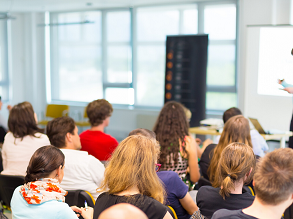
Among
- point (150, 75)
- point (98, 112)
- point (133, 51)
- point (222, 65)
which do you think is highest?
point (133, 51)

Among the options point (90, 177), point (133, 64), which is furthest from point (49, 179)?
point (133, 64)

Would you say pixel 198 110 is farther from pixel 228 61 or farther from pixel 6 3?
pixel 6 3

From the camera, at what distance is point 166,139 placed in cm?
264

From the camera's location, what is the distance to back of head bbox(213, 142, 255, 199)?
1.64m

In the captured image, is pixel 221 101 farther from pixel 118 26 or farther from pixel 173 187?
pixel 173 187

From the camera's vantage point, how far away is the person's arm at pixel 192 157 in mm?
2605

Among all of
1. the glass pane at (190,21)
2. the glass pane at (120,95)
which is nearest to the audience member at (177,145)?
the glass pane at (190,21)

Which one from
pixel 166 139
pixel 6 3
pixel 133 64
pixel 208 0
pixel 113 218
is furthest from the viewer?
pixel 133 64

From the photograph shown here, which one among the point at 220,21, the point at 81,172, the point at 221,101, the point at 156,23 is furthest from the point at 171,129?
the point at 156,23

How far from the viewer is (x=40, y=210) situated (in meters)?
1.54

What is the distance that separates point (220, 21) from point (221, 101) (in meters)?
1.51

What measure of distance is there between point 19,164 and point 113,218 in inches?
87.6

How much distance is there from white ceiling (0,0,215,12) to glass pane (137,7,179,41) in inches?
9.4

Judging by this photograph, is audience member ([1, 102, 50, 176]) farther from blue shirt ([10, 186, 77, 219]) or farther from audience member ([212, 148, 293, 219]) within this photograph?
audience member ([212, 148, 293, 219])
